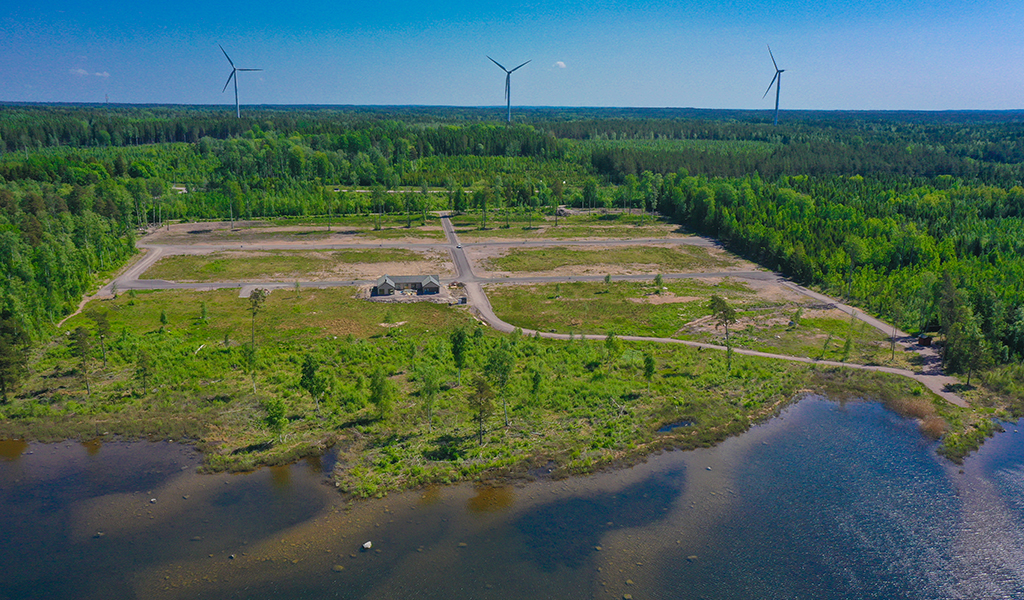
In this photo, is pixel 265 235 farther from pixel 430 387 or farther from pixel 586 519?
pixel 586 519

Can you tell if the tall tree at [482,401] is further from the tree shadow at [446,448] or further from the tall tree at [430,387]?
the tall tree at [430,387]

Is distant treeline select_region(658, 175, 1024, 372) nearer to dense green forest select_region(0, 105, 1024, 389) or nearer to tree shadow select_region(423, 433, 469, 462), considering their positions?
dense green forest select_region(0, 105, 1024, 389)

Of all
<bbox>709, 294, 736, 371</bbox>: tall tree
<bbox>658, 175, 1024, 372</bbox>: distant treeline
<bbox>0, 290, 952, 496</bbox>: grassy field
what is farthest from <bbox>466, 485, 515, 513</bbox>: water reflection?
<bbox>658, 175, 1024, 372</bbox>: distant treeline

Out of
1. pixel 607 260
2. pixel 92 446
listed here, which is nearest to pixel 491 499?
pixel 92 446

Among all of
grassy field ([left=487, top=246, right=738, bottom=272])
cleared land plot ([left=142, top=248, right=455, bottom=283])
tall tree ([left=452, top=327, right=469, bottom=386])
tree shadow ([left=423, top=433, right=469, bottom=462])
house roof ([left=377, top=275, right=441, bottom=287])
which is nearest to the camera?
tree shadow ([left=423, top=433, right=469, bottom=462])

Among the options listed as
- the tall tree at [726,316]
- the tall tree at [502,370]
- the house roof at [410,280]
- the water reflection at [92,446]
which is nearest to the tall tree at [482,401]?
the tall tree at [502,370]

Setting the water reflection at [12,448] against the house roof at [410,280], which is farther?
the house roof at [410,280]
